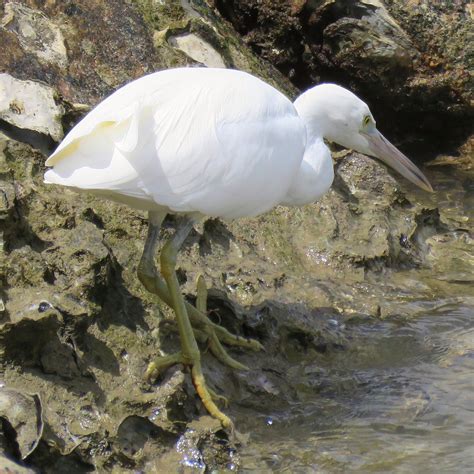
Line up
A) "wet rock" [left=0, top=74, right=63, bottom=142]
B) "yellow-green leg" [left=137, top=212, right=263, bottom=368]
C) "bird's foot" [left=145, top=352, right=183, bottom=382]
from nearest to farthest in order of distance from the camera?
1. "bird's foot" [left=145, top=352, right=183, bottom=382]
2. "yellow-green leg" [left=137, top=212, right=263, bottom=368]
3. "wet rock" [left=0, top=74, right=63, bottom=142]

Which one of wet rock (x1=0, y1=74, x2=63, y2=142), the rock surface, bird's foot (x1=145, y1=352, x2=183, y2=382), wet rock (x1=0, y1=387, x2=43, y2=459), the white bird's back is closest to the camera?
wet rock (x1=0, y1=387, x2=43, y2=459)

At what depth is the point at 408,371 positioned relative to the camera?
5496 mm

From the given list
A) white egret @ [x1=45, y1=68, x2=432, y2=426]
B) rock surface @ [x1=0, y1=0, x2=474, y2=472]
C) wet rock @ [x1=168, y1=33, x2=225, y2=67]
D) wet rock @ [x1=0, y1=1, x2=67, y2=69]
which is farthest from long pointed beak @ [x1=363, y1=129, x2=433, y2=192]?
wet rock @ [x1=0, y1=1, x2=67, y2=69]

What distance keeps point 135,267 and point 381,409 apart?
5.32 ft

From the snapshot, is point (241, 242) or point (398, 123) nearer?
point (241, 242)

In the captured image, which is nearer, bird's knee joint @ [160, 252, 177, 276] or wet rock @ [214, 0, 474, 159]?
bird's knee joint @ [160, 252, 177, 276]

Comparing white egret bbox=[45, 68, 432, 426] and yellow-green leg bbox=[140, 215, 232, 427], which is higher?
white egret bbox=[45, 68, 432, 426]

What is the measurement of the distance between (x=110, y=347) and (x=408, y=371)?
1695 mm

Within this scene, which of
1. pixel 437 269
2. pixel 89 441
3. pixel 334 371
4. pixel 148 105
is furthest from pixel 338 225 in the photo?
pixel 89 441

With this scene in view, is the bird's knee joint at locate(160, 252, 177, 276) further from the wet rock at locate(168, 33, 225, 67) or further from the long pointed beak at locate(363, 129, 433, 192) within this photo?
the wet rock at locate(168, 33, 225, 67)

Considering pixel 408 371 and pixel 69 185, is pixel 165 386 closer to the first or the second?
pixel 69 185

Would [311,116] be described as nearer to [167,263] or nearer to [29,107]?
[167,263]

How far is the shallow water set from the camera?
4609mm

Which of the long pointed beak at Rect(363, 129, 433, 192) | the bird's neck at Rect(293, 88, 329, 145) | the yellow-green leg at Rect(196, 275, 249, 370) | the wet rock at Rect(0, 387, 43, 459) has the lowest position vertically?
the yellow-green leg at Rect(196, 275, 249, 370)
